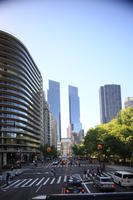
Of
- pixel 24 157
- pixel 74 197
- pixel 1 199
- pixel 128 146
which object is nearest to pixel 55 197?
pixel 74 197

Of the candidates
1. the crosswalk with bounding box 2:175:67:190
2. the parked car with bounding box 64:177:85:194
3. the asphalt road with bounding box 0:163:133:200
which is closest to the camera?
the parked car with bounding box 64:177:85:194

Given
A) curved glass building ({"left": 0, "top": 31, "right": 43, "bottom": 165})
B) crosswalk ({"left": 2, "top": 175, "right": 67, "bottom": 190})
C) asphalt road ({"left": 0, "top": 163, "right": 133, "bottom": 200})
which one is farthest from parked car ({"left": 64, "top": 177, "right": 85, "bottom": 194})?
curved glass building ({"left": 0, "top": 31, "right": 43, "bottom": 165})

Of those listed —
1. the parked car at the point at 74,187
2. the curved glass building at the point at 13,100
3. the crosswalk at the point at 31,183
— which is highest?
the curved glass building at the point at 13,100

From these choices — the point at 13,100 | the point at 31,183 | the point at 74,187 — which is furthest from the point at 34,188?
the point at 13,100

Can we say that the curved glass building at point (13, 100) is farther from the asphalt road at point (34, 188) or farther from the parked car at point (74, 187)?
the parked car at point (74, 187)

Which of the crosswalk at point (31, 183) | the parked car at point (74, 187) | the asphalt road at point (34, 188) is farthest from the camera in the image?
the crosswalk at point (31, 183)

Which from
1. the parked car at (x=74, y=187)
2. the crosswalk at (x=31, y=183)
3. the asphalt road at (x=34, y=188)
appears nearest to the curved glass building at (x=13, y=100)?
the asphalt road at (x=34, y=188)

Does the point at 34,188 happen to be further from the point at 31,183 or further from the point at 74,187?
the point at 74,187

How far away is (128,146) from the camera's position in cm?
6181

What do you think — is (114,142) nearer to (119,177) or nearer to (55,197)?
(119,177)

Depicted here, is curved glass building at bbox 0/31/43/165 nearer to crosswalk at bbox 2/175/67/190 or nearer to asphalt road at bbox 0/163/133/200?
asphalt road at bbox 0/163/133/200

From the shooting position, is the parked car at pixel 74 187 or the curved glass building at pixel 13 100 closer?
the parked car at pixel 74 187

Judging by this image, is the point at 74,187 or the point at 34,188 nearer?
the point at 74,187

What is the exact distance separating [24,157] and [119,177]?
82.0 m
